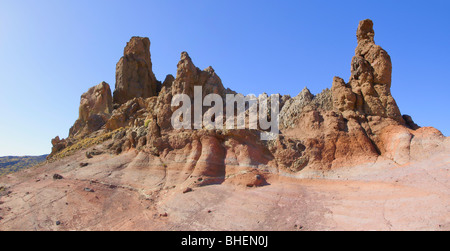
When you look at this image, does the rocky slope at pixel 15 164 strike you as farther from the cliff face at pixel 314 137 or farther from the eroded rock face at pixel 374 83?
the eroded rock face at pixel 374 83

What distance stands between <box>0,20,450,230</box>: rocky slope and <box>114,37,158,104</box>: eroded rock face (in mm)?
→ 19106

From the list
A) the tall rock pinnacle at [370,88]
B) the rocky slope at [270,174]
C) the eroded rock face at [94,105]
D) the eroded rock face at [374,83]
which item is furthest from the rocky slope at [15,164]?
the eroded rock face at [374,83]

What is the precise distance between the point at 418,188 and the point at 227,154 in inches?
351

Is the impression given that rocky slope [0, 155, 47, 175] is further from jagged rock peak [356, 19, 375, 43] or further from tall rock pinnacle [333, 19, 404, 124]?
jagged rock peak [356, 19, 375, 43]

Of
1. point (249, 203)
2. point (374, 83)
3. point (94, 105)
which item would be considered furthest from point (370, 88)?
point (94, 105)

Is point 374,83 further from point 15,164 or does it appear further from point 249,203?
point 15,164

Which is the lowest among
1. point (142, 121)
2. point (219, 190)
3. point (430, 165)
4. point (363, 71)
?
point (219, 190)

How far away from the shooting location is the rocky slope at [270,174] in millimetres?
10500

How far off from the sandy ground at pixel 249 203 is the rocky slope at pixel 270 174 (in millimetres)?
48

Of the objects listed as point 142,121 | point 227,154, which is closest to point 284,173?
point 227,154

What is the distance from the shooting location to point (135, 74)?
39.5 metres
